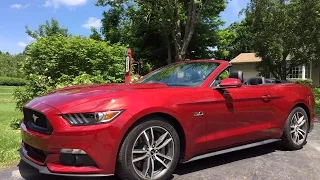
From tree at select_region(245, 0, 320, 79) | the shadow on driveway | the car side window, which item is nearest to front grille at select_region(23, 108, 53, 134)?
the shadow on driveway

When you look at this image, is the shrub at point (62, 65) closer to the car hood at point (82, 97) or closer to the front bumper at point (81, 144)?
the car hood at point (82, 97)

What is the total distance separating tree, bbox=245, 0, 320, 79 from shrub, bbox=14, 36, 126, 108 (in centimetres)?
1078

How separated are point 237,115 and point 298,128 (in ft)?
5.81

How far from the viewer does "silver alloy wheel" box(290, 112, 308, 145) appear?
19.5 feet

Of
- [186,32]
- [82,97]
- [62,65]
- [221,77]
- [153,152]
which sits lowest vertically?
[153,152]

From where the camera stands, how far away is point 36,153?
13.0 ft

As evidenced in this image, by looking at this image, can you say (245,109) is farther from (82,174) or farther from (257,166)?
(82,174)

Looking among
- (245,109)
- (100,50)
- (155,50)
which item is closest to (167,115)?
(245,109)

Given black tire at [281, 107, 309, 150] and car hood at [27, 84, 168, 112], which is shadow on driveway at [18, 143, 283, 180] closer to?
black tire at [281, 107, 309, 150]

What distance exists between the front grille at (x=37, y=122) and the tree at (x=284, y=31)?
47.7 ft

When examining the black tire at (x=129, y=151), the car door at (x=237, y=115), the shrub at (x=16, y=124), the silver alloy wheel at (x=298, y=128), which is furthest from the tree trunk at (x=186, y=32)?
the black tire at (x=129, y=151)

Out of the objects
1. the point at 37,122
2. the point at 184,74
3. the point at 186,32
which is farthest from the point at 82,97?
the point at 186,32

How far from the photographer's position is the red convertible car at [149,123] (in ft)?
11.9

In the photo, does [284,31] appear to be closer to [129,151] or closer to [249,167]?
[249,167]
